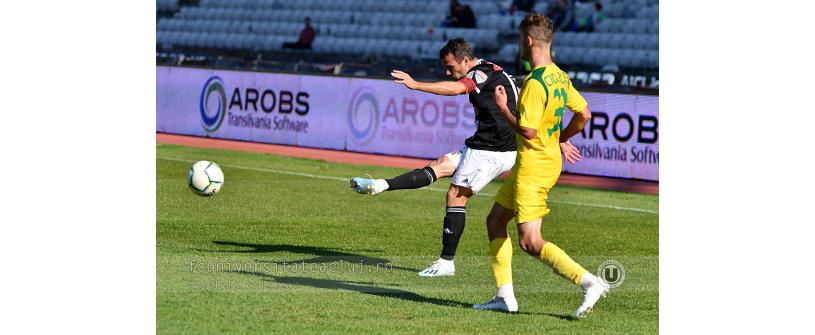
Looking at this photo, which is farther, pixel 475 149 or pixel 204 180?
pixel 204 180

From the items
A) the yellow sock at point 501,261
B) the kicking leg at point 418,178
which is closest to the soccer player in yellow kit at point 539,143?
the yellow sock at point 501,261

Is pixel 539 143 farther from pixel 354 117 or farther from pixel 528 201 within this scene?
pixel 354 117

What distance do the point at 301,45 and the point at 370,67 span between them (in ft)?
20.5

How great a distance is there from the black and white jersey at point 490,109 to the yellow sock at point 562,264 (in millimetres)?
2231

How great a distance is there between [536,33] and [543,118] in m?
0.59

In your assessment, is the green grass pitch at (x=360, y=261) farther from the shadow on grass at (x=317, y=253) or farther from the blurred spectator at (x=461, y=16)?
the blurred spectator at (x=461, y=16)

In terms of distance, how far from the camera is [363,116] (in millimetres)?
21359

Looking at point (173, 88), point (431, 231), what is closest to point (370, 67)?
point (173, 88)

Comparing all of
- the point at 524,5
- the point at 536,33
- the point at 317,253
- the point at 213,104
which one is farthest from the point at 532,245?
the point at 524,5

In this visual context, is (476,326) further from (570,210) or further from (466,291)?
(570,210)

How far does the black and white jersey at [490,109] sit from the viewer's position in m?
9.98

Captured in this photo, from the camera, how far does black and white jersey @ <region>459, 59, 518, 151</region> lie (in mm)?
9984

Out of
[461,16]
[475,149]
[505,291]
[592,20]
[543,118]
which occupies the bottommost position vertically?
[505,291]

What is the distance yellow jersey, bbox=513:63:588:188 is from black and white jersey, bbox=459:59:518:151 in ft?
6.34
